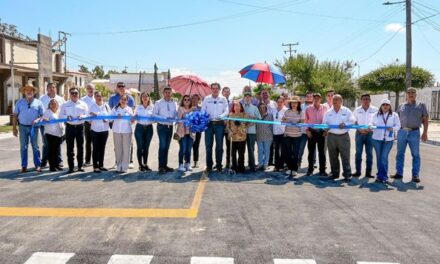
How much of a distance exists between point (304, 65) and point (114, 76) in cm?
5483

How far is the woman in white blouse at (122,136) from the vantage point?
30.2 feet

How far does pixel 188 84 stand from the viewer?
426 inches

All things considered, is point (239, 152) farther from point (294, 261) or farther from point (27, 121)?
point (294, 261)

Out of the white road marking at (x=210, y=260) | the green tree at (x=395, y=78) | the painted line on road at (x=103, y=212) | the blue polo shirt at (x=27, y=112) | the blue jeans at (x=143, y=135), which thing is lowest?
the white road marking at (x=210, y=260)

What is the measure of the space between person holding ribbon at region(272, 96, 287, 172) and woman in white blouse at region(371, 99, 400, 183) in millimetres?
2034

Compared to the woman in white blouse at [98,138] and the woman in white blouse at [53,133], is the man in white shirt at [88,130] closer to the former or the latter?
the woman in white blouse at [98,138]

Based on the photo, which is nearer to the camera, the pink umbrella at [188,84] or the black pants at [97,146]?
Result: the black pants at [97,146]

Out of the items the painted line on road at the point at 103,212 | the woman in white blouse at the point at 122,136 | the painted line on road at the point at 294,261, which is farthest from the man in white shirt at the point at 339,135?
the painted line on road at the point at 294,261

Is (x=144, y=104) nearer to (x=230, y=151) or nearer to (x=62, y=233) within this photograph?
(x=230, y=151)

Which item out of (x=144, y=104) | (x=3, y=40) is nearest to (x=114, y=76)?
(x=3, y=40)

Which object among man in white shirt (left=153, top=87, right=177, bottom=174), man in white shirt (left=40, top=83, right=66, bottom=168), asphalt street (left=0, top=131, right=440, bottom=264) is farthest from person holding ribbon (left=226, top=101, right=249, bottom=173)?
man in white shirt (left=40, top=83, right=66, bottom=168)

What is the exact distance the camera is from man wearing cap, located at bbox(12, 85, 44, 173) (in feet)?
30.1

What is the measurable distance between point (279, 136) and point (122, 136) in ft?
11.9

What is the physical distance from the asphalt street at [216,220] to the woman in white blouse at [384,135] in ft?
1.08
